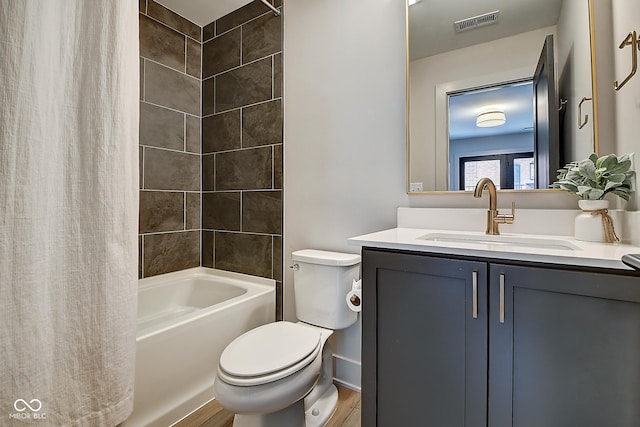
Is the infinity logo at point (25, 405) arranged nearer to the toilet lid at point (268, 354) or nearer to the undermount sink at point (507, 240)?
the toilet lid at point (268, 354)

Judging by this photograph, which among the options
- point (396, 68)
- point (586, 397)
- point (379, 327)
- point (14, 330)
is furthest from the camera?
point (396, 68)

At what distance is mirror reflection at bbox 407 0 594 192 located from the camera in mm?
1171

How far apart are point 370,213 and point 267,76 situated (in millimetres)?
1169

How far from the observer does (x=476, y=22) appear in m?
1.34

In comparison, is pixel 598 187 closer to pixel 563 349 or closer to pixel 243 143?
pixel 563 349

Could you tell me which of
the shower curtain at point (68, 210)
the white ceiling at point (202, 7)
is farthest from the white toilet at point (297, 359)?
the white ceiling at point (202, 7)

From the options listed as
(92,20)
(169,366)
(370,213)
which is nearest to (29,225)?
(92,20)

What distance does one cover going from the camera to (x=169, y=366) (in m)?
1.33

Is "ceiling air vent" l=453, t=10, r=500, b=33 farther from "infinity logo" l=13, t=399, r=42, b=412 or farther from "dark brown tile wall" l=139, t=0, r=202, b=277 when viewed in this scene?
"infinity logo" l=13, t=399, r=42, b=412

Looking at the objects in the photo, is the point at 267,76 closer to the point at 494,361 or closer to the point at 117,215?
A: the point at 117,215

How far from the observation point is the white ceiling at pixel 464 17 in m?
1.22

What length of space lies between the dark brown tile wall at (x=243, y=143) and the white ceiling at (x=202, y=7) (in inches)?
1.9

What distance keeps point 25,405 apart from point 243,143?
1.63m

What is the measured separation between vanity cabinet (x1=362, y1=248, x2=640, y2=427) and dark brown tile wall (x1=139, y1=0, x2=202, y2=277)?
5.39 feet
